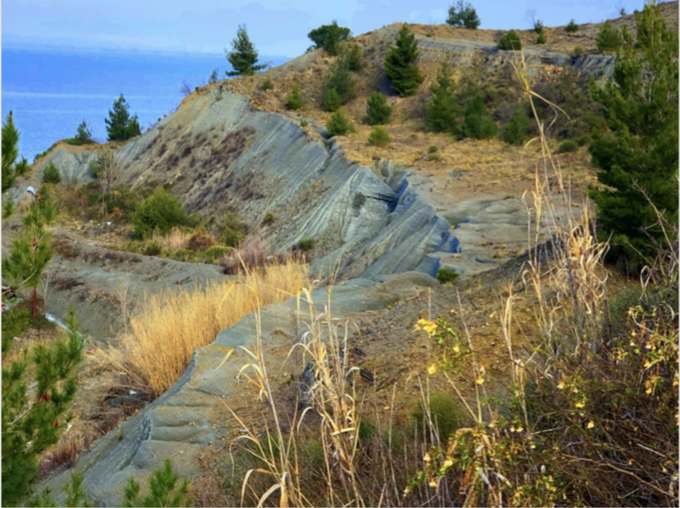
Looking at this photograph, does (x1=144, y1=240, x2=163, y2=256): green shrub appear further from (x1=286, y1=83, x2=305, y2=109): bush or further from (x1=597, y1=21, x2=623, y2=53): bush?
(x1=597, y1=21, x2=623, y2=53): bush

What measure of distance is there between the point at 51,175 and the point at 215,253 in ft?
71.1

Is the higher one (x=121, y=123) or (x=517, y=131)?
(x=121, y=123)

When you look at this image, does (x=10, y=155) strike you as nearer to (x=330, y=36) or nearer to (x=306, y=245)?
(x=306, y=245)

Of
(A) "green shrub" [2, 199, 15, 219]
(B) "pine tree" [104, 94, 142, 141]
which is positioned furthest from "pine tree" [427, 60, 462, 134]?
(A) "green shrub" [2, 199, 15, 219]

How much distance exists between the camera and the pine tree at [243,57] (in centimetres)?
5000

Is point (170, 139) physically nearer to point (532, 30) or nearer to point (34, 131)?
point (532, 30)

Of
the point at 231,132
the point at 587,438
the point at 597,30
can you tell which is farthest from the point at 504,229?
the point at 597,30

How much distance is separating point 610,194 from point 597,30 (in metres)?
44.6

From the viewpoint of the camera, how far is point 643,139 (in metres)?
9.13

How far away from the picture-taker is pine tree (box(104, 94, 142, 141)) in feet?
166

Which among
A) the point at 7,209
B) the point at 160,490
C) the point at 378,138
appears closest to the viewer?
the point at 160,490

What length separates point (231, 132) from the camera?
129 feet

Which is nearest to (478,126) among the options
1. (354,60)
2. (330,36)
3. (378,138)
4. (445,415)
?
(378,138)

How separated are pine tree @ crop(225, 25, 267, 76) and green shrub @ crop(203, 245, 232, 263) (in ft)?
83.0
